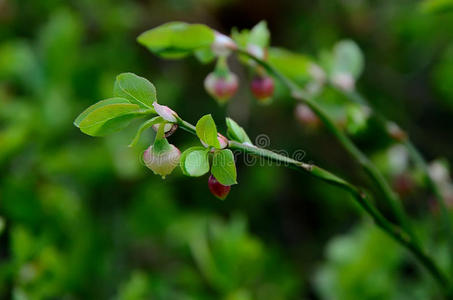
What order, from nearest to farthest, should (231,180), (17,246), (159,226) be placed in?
1. (231,180)
2. (17,246)
3. (159,226)

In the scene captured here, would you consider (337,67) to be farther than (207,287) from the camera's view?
No

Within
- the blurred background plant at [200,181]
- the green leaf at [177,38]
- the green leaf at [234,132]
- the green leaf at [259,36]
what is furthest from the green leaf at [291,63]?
A: the green leaf at [234,132]

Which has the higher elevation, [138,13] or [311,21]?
[311,21]

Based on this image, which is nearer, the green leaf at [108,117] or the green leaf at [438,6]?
the green leaf at [108,117]

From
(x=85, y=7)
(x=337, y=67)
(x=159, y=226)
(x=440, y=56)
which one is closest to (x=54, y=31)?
(x=85, y=7)

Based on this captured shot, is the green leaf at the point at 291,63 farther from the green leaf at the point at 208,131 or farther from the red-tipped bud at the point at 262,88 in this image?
the green leaf at the point at 208,131

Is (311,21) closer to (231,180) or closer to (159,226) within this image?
(159,226)
